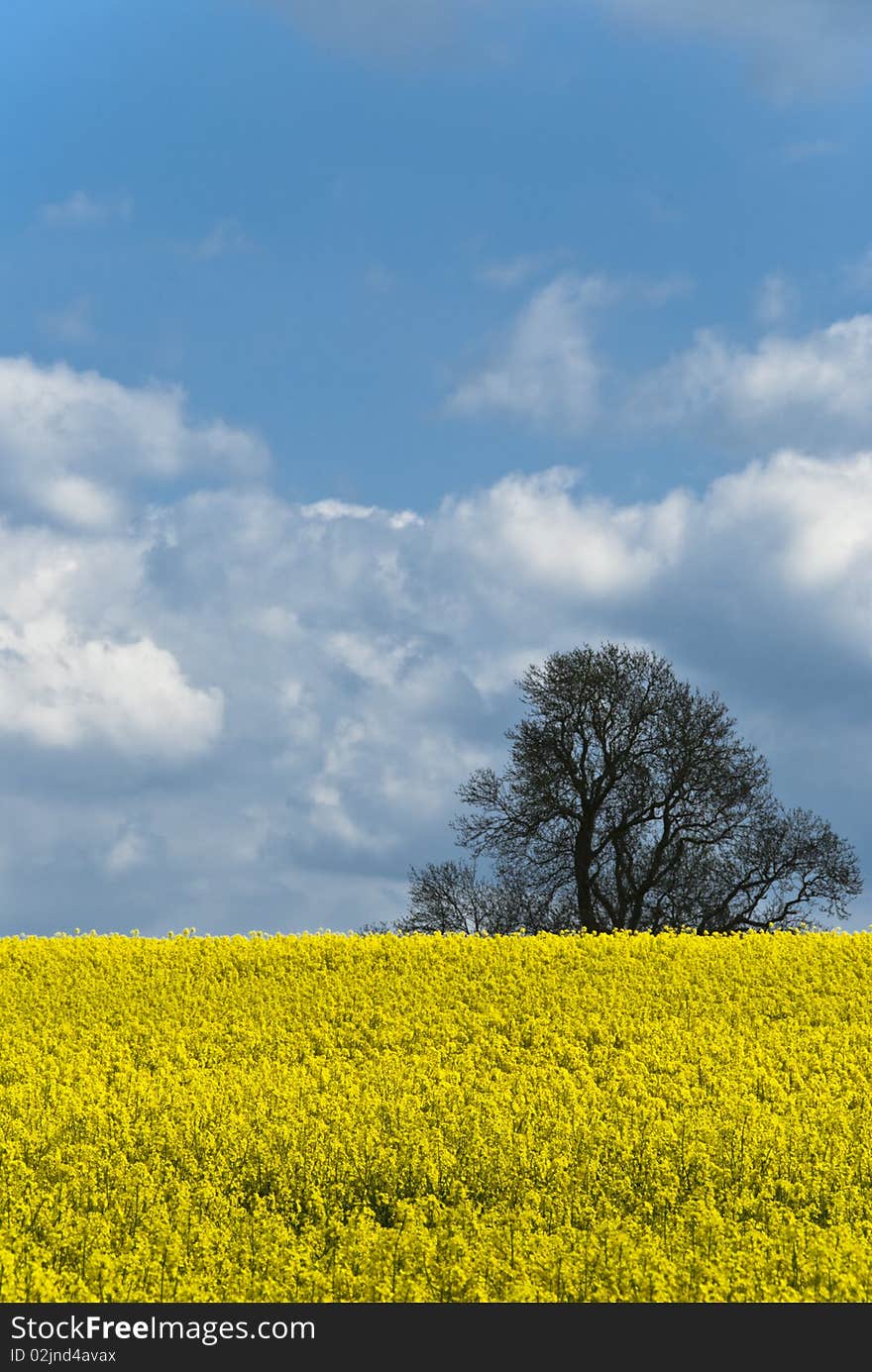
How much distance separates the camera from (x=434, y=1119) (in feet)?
38.3

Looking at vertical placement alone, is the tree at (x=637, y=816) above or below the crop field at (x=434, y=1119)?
above

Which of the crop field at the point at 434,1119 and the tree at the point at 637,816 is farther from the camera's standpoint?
the tree at the point at 637,816

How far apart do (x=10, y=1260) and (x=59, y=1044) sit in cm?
757

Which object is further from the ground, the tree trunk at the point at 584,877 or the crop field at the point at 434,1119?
the tree trunk at the point at 584,877

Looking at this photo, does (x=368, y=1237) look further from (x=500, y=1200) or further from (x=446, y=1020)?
(x=446, y=1020)

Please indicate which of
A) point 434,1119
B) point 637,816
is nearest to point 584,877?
point 637,816

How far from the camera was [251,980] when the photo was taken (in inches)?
704

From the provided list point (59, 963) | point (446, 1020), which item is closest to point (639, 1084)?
point (446, 1020)

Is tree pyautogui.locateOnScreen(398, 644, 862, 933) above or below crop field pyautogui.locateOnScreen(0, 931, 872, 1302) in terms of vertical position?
above

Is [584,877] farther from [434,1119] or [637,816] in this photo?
[434,1119]

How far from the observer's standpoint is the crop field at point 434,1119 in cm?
827

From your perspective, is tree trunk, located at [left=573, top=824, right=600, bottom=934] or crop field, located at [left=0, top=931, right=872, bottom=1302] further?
tree trunk, located at [left=573, top=824, right=600, bottom=934]

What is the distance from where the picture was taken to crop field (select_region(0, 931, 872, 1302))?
27.1ft
